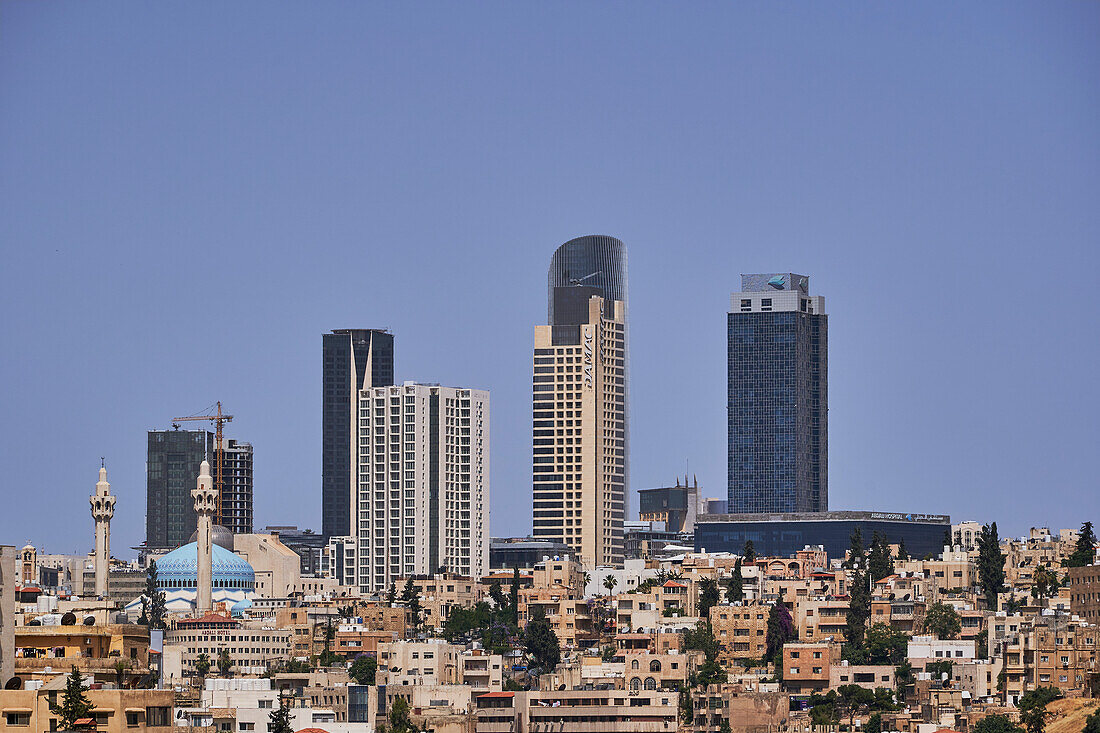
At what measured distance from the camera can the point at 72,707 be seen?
3622 inches

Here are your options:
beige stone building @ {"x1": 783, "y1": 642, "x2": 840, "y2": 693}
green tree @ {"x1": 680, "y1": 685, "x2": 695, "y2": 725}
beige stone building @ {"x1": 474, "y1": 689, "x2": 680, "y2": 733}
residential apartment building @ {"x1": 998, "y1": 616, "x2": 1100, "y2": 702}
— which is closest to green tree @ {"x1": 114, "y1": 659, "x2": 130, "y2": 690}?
beige stone building @ {"x1": 474, "y1": 689, "x2": 680, "y2": 733}

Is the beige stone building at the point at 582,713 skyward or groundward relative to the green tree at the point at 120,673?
groundward

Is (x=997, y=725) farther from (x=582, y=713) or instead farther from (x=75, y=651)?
(x=75, y=651)

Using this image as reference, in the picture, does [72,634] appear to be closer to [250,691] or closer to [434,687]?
[250,691]

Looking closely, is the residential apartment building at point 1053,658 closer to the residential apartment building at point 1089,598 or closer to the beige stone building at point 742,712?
the residential apartment building at point 1089,598

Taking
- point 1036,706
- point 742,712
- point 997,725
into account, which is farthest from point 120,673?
point 742,712

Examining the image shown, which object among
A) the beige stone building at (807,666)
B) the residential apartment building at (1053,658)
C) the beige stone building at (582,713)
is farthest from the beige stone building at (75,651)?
the beige stone building at (807,666)

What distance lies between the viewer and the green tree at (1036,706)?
17000 centimetres

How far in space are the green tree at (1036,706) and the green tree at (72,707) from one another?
289 ft

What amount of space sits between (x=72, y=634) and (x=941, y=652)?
103m


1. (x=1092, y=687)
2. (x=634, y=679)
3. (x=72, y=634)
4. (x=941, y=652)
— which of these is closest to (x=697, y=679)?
(x=634, y=679)

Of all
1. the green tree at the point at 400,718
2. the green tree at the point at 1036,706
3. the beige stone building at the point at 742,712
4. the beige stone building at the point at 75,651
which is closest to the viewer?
the beige stone building at the point at 75,651

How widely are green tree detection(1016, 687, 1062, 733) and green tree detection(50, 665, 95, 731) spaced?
8796 centimetres

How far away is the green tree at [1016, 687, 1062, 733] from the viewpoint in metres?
170
